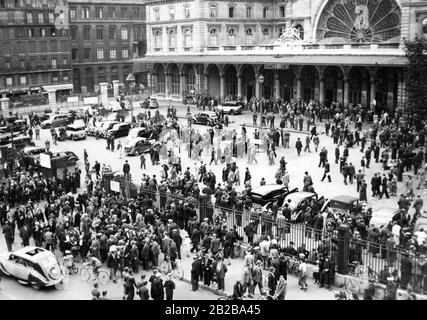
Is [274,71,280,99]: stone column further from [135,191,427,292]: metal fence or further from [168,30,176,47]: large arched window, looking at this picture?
[135,191,427,292]: metal fence

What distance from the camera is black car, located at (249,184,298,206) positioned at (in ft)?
84.2

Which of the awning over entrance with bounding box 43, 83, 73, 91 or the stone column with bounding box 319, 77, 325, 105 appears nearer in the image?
the stone column with bounding box 319, 77, 325, 105

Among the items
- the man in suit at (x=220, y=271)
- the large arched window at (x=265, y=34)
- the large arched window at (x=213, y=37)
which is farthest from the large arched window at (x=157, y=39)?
the man in suit at (x=220, y=271)

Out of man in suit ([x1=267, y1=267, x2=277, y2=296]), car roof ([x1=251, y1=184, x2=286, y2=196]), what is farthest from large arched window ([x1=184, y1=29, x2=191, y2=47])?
man in suit ([x1=267, y1=267, x2=277, y2=296])

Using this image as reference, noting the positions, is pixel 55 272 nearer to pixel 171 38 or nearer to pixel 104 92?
pixel 104 92

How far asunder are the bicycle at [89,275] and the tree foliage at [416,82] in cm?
2694

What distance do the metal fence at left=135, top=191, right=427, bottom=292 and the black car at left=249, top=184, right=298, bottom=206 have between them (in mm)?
1536

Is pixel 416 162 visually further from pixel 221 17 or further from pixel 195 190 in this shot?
pixel 221 17

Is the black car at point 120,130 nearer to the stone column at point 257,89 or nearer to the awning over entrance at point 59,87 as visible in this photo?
the stone column at point 257,89

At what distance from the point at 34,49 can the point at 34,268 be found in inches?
2307

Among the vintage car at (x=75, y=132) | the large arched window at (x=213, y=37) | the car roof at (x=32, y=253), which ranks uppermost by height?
the large arched window at (x=213, y=37)

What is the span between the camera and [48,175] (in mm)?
34031

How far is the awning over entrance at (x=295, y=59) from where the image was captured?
151ft

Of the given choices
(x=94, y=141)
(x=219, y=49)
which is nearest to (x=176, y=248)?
(x=94, y=141)
